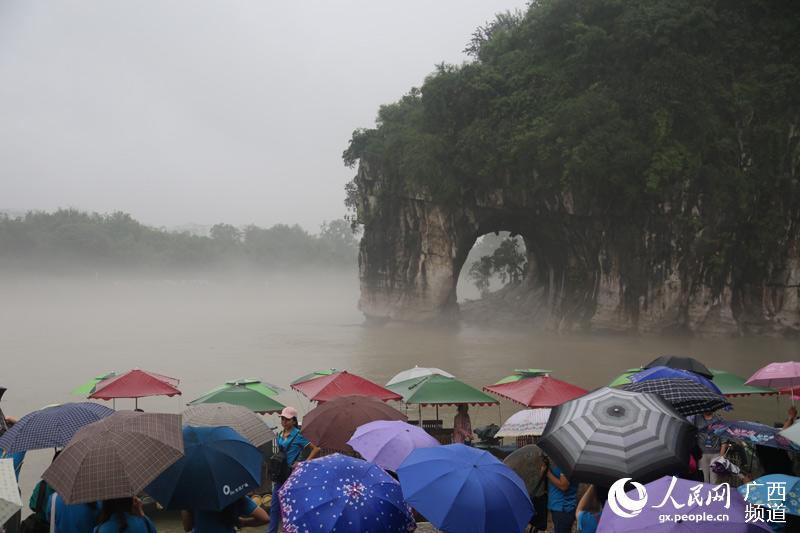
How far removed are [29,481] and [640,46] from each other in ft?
79.9

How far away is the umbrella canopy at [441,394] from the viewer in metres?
7.64

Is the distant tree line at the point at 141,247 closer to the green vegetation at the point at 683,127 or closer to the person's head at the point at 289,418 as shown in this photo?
the green vegetation at the point at 683,127

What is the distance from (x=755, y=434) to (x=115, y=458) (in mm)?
5098

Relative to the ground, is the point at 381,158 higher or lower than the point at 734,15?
lower

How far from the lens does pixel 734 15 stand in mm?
24359

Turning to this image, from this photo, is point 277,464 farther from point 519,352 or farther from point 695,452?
point 519,352

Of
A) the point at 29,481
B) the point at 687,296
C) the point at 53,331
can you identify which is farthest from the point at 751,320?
the point at 53,331

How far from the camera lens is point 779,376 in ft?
27.2

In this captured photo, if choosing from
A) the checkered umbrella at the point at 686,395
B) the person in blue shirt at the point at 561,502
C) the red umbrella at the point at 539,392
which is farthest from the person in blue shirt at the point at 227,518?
the red umbrella at the point at 539,392

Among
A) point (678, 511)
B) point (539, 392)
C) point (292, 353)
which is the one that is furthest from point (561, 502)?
point (292, 353)

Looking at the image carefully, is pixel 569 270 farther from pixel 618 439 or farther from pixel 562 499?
pixel 618 439

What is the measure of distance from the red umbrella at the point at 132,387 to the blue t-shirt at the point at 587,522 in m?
6.16

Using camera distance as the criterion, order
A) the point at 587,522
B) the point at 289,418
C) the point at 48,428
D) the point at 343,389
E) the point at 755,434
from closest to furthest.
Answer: the point at 587,522 < the point at 48,428 < the point at 755,434 < the point at 289,418 < the point at 343,389

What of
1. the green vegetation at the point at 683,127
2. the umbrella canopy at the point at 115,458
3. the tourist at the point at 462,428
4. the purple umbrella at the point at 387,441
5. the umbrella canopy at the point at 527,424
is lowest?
the tourist at the point at 462,428
